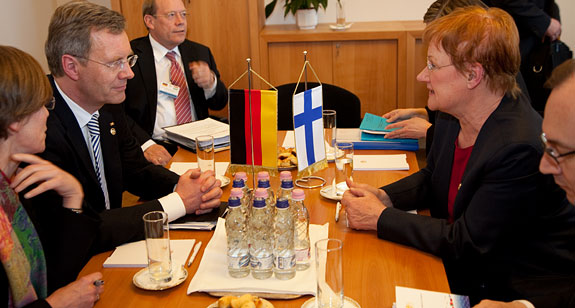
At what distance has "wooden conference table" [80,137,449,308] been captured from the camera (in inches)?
62.1

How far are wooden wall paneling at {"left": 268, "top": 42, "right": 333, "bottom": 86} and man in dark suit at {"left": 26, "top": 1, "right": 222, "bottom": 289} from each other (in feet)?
7.82

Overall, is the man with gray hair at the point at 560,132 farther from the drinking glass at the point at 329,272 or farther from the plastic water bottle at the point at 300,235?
the plastic water bottle at the point at 300,235

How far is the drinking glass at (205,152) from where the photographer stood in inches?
90.8

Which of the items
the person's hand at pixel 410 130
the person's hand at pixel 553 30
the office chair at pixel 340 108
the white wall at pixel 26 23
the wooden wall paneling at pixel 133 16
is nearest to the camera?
the person's hand at pixel 410 130

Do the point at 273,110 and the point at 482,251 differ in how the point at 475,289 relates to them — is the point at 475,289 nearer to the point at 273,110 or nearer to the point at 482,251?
the point at 482,251

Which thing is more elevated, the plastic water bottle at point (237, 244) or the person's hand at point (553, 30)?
the person's hand at point (553, 30)

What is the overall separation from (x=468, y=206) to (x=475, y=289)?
0.34 m

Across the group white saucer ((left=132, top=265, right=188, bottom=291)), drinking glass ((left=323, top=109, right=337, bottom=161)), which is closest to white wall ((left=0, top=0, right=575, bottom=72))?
drinking glass ((left=323, top=109, right=337, bottom=161))

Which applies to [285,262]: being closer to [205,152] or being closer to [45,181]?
[45,181]

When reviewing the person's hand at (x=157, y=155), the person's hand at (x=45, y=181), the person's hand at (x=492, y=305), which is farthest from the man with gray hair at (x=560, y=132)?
the person's hand at (x=157, y=155)

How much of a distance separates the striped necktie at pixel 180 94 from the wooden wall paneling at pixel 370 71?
153cm

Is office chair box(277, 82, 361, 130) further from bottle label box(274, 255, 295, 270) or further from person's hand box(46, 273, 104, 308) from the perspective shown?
person's hand box(46, 273, 104, 308)

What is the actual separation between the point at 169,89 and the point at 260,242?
92.3 inches

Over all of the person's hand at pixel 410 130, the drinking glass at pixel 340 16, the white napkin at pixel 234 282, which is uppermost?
the drinking glass at pixel 340 16
